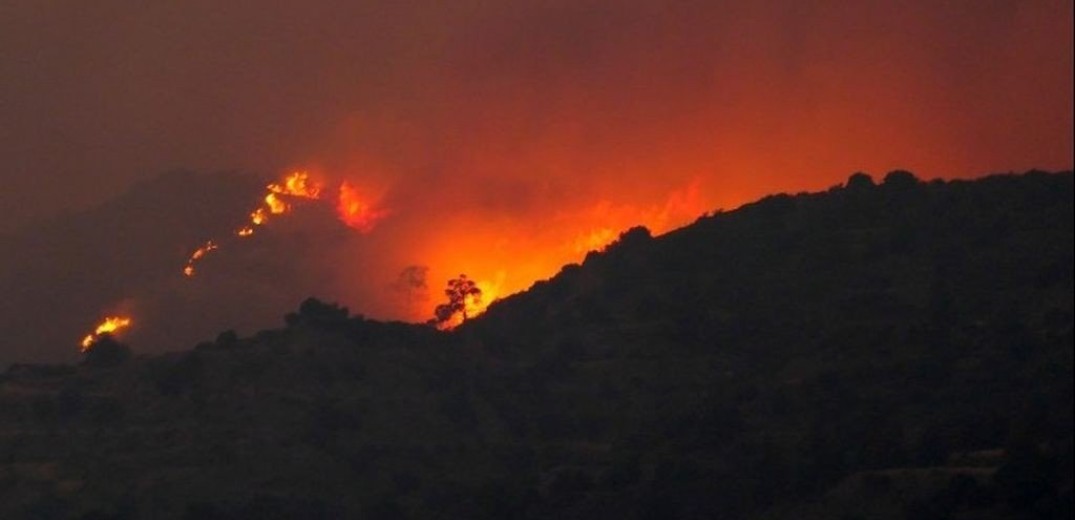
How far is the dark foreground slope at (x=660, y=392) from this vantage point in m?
85.2

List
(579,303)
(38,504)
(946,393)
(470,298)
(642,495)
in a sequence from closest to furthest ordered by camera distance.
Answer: (946,393)
(642,495)
(38,504)
(579,303)
(470,298)

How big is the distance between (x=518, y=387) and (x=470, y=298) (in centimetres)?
2393

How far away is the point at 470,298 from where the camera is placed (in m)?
141

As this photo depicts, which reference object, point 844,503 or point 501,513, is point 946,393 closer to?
point 844,503

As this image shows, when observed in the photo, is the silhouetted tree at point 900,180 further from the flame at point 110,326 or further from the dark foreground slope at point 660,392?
the flame at point 110,326

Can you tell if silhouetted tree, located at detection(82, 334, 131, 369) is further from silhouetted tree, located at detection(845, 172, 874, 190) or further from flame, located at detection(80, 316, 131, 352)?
silhouetted tree, located at detection(845, 172, 874, 190)

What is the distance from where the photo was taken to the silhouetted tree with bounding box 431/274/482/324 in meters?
140

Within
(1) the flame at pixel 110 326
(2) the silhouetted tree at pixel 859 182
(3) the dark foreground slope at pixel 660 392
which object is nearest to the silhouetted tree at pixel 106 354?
(3) the dark foreground slope at pixel 660 392

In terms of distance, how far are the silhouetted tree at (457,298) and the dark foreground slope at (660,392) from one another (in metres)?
6.27

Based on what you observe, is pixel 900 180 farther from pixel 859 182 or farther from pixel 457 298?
pixel 457 298

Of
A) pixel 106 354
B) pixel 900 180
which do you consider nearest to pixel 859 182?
pixel 900 180

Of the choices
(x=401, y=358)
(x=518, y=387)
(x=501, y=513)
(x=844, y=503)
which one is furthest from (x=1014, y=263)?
(x=401, y=358)

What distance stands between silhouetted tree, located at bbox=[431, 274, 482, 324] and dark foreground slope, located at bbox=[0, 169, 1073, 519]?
20.6ft

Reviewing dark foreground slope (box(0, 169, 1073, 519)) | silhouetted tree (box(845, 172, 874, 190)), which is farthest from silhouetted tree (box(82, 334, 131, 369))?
silhouetted tree (box(845, 172, 874, 190))
